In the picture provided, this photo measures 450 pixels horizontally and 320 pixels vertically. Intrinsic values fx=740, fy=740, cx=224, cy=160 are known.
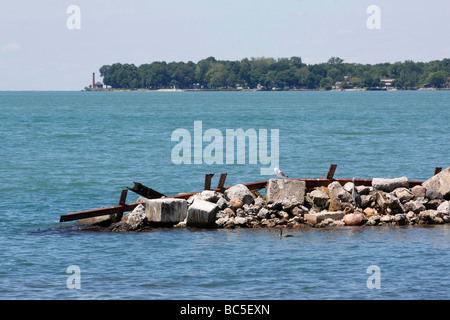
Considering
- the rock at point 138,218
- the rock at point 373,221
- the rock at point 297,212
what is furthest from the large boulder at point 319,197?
the rock at point 138,218

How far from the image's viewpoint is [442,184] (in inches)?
1032

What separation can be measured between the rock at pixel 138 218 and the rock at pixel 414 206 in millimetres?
8832

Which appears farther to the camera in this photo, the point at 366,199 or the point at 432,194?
the point at 432,194

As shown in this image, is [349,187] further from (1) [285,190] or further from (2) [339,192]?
(1) [285,190]

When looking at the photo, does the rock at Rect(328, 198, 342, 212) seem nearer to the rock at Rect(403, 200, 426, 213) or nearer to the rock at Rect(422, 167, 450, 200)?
the rock at Rect(403, 200, 426, 213)

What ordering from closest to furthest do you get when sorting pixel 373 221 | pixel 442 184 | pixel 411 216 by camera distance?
pixel 373 221, pixel 411 216, pixel 442 184

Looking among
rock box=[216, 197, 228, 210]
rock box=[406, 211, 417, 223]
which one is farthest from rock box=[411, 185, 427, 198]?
rock box=[216, 197, 228, 210]

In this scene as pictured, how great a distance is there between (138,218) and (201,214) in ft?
7.03

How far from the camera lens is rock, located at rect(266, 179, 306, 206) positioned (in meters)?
25.2

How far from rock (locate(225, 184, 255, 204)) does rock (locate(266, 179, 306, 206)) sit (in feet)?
2.08

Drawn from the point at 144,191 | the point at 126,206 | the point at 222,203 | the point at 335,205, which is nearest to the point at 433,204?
the point at 335,205

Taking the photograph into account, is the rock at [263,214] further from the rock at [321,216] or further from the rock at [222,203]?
the rock at [321,216]

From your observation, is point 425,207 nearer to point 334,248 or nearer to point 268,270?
point 334,248

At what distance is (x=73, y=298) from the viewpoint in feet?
55.7
